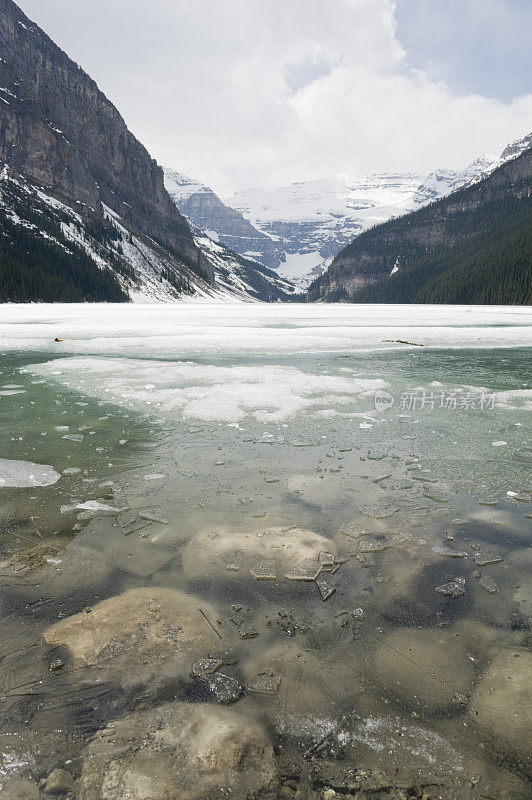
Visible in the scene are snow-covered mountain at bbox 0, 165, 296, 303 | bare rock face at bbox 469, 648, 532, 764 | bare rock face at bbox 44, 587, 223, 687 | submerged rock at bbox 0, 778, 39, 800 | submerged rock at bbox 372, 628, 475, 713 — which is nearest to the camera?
submerged rock at bbox 0, 778, 39, 800

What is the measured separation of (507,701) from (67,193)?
164246 mm

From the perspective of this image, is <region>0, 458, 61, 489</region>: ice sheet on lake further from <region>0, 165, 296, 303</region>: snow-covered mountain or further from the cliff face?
the cliff face

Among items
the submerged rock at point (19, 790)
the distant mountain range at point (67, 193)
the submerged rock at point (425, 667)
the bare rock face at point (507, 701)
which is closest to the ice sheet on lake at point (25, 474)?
the submerged rock at point (19, 790)

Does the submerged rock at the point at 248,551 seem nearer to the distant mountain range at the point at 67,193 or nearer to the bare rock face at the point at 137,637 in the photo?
the bare rock face at the point at 137,637

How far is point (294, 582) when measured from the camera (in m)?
3.90

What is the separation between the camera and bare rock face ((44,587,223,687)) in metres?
2.90

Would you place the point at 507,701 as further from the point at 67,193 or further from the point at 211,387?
the point at 67,193

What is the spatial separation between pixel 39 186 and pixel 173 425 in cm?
15275

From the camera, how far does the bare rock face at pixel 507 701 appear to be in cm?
242

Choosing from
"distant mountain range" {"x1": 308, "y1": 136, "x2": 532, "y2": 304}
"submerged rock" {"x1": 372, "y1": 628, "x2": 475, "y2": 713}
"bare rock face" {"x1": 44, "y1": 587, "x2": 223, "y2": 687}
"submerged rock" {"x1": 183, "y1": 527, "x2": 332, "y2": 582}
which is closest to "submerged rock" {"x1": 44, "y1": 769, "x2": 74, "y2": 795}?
"bare rock face" {"x1": 44, "y1": 587, "x2": 223, "y2": 687}

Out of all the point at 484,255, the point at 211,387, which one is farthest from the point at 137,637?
the point at 484,255

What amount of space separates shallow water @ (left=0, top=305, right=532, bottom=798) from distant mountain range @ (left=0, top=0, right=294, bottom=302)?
9320 centimetres

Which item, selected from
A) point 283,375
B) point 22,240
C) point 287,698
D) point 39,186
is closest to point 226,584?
point 287,698

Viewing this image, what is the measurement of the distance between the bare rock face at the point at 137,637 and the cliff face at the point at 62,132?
518 ft
